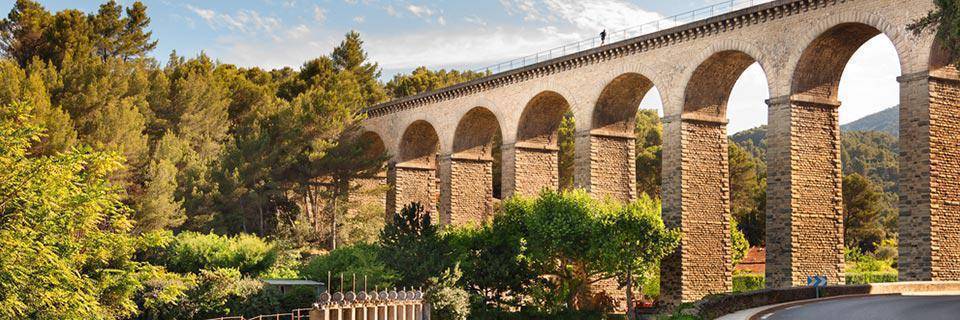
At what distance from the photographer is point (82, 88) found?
44906mm

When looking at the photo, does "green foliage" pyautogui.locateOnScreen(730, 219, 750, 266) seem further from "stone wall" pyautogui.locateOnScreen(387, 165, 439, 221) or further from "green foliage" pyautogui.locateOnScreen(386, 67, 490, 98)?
"green foliage" pyautogui.locateOnScreen(386, 67, 490, 98)

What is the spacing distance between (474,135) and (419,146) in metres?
5.85

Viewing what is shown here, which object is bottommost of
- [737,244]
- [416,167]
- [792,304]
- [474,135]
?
[792,304]

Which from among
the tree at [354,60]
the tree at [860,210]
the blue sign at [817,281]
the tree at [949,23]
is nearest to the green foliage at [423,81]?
the tree at [354,60]

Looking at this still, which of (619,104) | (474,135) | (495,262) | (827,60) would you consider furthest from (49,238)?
(474,135)

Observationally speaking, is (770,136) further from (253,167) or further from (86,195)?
(253,167)

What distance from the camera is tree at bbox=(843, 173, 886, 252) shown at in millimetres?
71375


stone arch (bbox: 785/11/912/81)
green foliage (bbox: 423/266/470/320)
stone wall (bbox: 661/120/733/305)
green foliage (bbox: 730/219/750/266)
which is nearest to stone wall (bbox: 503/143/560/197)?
stone wall (bbox: 661/120/733/305)

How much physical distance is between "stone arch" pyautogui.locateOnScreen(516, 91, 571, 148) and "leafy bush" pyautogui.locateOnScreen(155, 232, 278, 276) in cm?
1296

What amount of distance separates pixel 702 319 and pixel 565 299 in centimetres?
1407

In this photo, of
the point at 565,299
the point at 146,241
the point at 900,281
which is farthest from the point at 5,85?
the point at 900,281

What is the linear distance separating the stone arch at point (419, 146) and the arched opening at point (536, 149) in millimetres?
10667

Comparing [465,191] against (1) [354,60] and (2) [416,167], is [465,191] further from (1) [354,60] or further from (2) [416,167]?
(1) [354,60]

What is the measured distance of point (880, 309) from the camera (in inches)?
886
